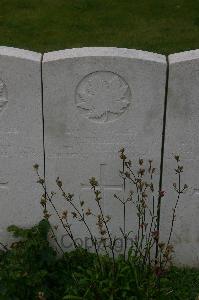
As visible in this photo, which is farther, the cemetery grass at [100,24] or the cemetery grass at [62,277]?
the cemetery grass at [100,24]

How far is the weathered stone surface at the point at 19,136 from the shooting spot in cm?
379

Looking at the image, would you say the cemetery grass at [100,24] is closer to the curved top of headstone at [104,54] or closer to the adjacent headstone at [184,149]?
the adjacent headstone at [184,149]

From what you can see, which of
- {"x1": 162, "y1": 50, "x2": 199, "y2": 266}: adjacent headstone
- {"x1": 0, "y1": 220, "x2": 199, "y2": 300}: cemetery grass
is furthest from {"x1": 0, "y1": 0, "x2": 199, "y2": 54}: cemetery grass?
{"x1": 0, "y1": 220, "x2": 199, "y2": 300}: cemetery grass

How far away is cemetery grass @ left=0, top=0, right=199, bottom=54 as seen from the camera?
24.5 ft

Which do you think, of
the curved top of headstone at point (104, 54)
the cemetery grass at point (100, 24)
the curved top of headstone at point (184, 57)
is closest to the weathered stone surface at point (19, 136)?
the curved top of headstone at point (104, 54)

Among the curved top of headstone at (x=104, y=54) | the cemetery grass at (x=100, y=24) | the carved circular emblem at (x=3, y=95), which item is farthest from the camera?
the cemetery grass at (x=100, y=24)

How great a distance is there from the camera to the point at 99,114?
3.89m

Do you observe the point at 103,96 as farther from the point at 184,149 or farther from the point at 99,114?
the point at 184,149

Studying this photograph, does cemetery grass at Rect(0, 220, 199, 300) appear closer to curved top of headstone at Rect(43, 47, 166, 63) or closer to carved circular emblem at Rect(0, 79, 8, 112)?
carved circular emblem at Rect(0, 79, 8, 112)

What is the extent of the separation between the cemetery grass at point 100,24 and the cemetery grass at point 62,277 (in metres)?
3.66

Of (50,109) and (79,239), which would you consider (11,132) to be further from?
(79,239)

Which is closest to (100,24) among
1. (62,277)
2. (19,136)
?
(19,136)

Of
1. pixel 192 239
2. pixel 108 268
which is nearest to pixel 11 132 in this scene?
pixel 108 268

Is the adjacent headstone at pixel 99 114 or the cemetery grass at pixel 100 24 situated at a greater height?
the cemetery grass at pixel 100 24
